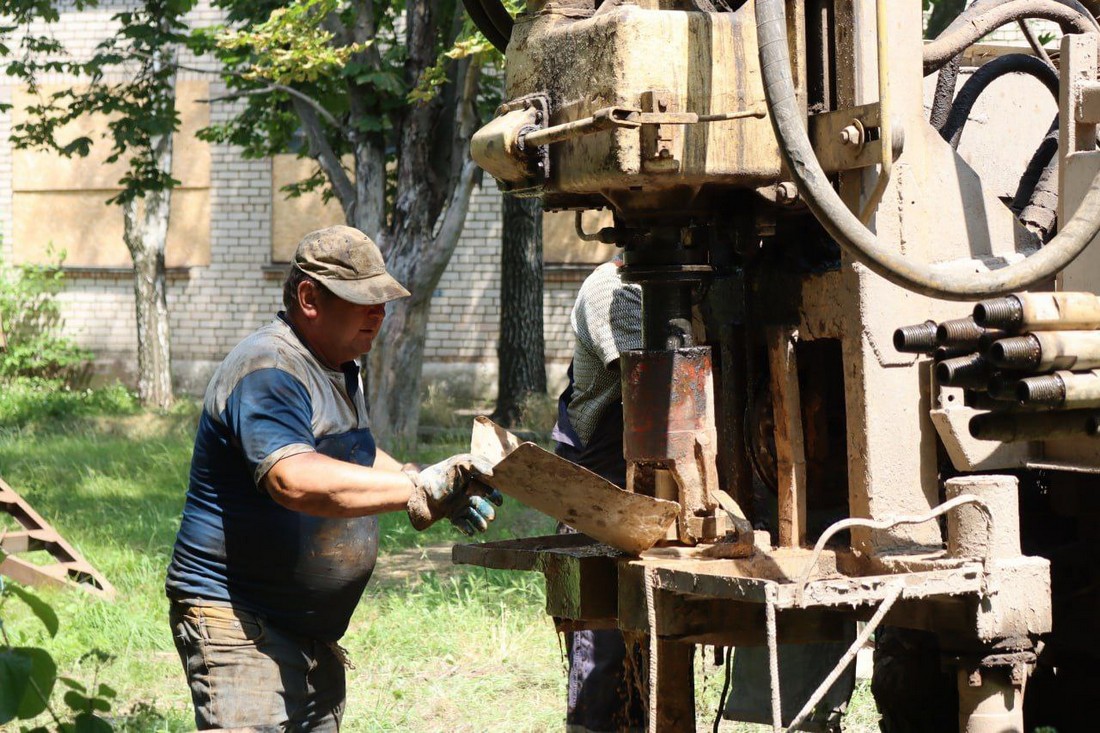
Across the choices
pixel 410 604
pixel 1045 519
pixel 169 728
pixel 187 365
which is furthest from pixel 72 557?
pixel 187 365

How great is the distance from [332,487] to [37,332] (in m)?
16.0

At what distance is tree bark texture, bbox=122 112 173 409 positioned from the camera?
16266mm

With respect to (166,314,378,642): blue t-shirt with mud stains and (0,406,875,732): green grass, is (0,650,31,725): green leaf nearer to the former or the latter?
(166,314,378,642): blue t-shirt with mud stains

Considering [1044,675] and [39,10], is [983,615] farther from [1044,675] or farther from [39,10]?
[39,10]

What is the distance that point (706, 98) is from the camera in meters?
3.03

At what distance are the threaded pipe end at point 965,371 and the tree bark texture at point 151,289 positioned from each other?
47.3 feet

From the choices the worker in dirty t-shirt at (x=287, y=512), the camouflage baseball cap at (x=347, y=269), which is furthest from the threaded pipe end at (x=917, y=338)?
the camouflage baseball cap at (x=347, y=269)

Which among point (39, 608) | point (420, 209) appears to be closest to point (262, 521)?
point (39, 608)

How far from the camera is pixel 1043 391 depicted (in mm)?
2551

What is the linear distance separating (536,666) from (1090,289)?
11.7 ft

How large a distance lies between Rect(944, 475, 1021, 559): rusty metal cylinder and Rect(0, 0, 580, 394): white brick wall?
13248mm

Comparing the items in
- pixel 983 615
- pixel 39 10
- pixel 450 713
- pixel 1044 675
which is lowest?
pixel 450 713

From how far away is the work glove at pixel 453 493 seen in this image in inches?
126

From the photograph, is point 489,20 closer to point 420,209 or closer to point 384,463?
point 384,463
